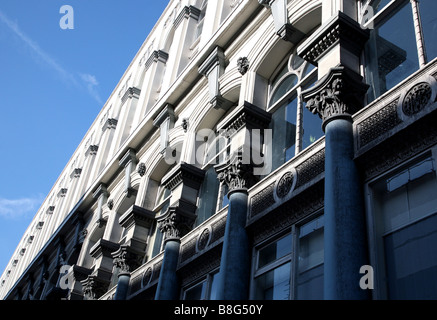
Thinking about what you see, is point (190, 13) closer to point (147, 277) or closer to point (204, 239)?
point (147, 277)

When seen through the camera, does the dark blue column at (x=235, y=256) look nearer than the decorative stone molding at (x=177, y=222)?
Yes

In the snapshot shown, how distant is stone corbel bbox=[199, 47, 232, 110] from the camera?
53.6ft

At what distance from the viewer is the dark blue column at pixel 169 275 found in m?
14.0

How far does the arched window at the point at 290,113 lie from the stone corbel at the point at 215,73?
2.01 m

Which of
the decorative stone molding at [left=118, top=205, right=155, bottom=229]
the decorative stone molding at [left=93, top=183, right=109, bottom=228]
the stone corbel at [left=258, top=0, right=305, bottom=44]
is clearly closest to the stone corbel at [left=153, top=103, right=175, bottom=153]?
the decorative stone molding at [left=118, top=205, right=155, bottom=229]

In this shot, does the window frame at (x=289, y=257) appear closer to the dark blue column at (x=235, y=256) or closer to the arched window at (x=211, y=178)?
the dark blue column at (x=235, y=256)

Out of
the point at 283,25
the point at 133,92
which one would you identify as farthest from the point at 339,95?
the point at 133,92

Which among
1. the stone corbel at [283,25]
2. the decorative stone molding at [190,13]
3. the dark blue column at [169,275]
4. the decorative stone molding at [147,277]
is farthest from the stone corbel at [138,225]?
the decorative stone molding at [190,13]

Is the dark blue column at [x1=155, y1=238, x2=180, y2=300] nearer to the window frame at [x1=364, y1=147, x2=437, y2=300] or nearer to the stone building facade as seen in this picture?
the stone building facade

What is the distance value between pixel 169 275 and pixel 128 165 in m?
8.72

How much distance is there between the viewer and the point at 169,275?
1432 centimetres

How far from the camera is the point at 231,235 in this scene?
1174 cm

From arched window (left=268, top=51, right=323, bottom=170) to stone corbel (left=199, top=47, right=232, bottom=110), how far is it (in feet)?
6.59

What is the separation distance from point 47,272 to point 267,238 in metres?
23.7
